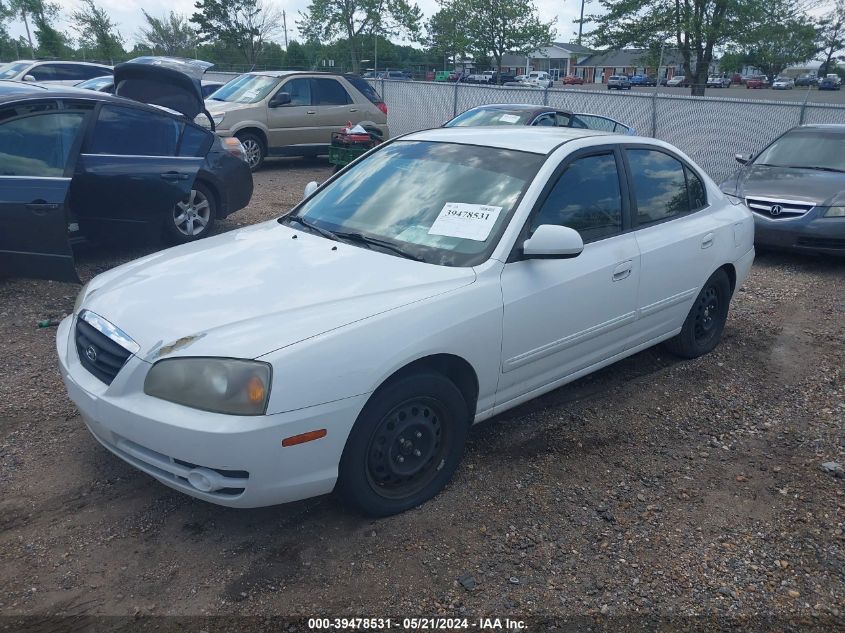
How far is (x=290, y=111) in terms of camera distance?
13.6 m

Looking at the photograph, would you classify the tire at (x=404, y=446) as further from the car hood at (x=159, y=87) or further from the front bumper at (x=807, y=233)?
the front bumper at (x=807, y=233)

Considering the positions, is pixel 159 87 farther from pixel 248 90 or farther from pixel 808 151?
pixel 808 151

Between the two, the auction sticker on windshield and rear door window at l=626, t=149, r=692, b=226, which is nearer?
the auction sticker on windshield

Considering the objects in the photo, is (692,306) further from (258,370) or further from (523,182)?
(258,370)

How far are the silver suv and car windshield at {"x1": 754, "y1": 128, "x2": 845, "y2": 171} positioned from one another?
24.8 feet

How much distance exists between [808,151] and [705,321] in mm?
5274

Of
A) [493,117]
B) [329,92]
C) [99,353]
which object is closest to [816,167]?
[493,117]

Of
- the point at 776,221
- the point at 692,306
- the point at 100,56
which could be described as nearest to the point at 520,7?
the point at 100,56

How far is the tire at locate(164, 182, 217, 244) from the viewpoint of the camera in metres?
7.34

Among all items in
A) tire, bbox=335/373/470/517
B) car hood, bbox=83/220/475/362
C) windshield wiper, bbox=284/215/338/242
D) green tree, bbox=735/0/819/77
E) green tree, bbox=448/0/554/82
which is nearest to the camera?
car hood, bbox=83/220/475/362

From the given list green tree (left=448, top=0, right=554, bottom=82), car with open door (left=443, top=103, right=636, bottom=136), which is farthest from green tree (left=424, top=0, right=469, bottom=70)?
car with open door (left=443, top=103, right=636, bottom=136)

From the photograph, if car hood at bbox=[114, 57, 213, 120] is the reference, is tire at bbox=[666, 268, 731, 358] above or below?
below

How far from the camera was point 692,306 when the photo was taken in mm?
5027

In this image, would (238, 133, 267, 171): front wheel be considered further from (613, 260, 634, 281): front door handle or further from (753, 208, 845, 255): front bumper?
(613, 260, 634, 281): front door handle
